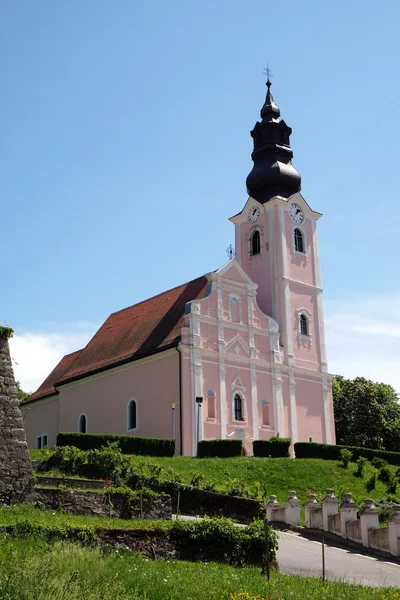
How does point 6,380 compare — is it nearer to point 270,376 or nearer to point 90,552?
point 90,552

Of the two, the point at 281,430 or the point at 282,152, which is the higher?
the point at 282,152

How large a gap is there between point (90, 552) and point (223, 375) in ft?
91.4

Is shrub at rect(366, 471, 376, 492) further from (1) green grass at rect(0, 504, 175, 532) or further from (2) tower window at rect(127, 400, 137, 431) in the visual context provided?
(1) green grass at rect(0, 504, 175, 532)

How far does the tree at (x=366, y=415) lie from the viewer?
58.8 meters

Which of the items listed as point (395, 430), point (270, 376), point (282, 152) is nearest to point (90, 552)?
point (270, 376)

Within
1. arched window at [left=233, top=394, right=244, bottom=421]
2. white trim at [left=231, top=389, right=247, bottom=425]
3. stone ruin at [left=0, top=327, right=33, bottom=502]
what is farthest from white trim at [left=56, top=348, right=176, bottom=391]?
stone ruin at [left=0, top=327, right=33, bottom=502]

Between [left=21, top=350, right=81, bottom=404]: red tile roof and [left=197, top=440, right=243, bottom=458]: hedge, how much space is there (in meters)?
14.8

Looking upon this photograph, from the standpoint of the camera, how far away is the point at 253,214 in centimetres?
4856

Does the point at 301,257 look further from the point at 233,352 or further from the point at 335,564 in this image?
the point at 335,564

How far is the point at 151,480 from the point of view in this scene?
24.7 metres

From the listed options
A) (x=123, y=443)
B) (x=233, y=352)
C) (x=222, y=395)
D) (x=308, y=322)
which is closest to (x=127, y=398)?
(x=222, y=395)

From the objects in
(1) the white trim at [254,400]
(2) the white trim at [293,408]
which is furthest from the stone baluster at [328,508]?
(2) the white trim at [293,408]

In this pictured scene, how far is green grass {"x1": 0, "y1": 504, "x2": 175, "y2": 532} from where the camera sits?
50.3 ft

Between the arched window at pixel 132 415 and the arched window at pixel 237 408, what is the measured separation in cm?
526
